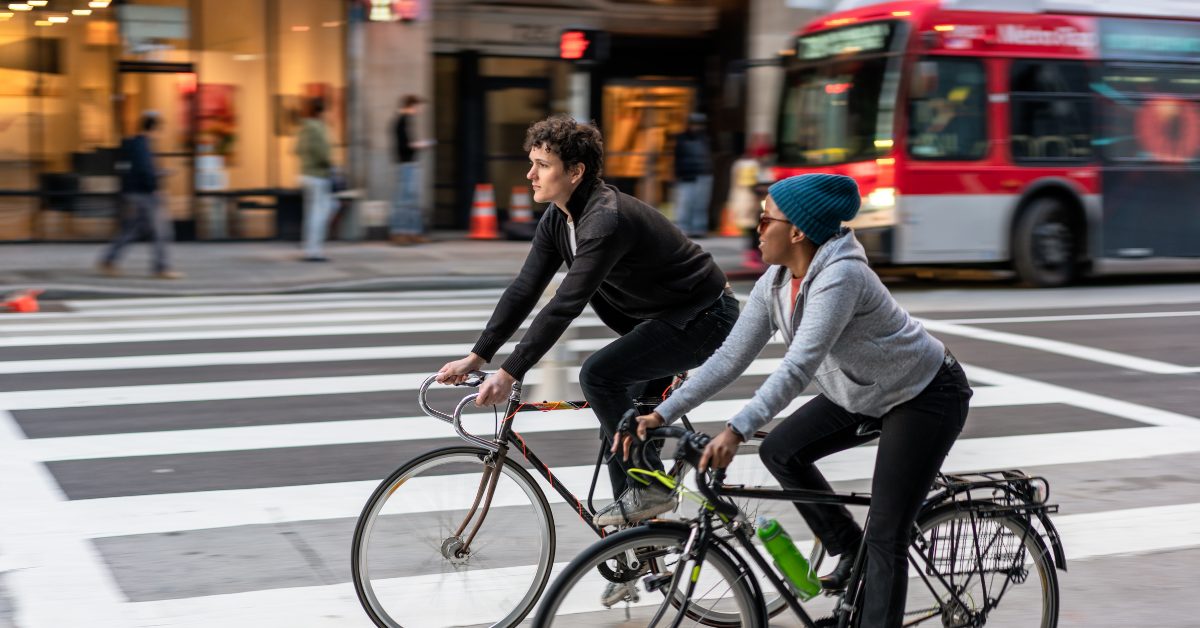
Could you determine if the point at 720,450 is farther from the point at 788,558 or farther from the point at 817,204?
the point at 817,204

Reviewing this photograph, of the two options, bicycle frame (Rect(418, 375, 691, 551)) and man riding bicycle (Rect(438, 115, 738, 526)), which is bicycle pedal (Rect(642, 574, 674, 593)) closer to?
man riding bicycle (Rect(438, 115, 738, 526))

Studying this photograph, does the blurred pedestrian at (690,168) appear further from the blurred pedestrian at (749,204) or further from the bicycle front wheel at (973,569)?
the bicycle front wheel at (973,569)

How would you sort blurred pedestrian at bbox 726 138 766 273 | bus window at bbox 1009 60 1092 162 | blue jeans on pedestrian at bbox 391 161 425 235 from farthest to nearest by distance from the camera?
blue jeans on pedestrian at bbox 391 161 425 235 < blurred pedestrian at bbox 726 138 766 273 < bus window at bbox 1009 60 1092 162

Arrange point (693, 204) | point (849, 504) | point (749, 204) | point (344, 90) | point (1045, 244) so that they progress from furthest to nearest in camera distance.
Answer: point (693, 204)
point (344, 90)
point (749, 204)
point (1045, 244)
point (849, 504)

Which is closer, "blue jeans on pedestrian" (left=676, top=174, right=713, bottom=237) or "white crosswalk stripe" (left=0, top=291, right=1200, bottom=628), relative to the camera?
"white crosswalk stripe" (left=0, top=291, right=1200, bottom=628)

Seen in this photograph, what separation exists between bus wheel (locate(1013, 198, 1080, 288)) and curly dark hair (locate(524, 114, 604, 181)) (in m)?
11.5

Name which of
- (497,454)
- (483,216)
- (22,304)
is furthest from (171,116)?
(497,454)

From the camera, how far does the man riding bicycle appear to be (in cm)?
430

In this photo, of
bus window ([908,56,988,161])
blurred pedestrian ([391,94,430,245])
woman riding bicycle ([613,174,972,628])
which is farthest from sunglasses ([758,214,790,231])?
blurred pedestrian ([391,94,430,245])

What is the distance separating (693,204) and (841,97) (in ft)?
17.5

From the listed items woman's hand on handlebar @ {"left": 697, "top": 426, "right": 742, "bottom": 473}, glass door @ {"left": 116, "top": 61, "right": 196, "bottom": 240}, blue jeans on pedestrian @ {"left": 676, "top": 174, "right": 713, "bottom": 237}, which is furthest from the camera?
blue jeans on pedestrian @ {"left": 676, "top": 174, "right": 713, "bottom": 237}

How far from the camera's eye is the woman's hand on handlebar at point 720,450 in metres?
3.51

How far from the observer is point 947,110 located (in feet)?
47.6

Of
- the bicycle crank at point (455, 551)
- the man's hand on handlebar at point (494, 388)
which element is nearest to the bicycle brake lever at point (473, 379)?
the man's hand on handlebar at point (494, 388)
